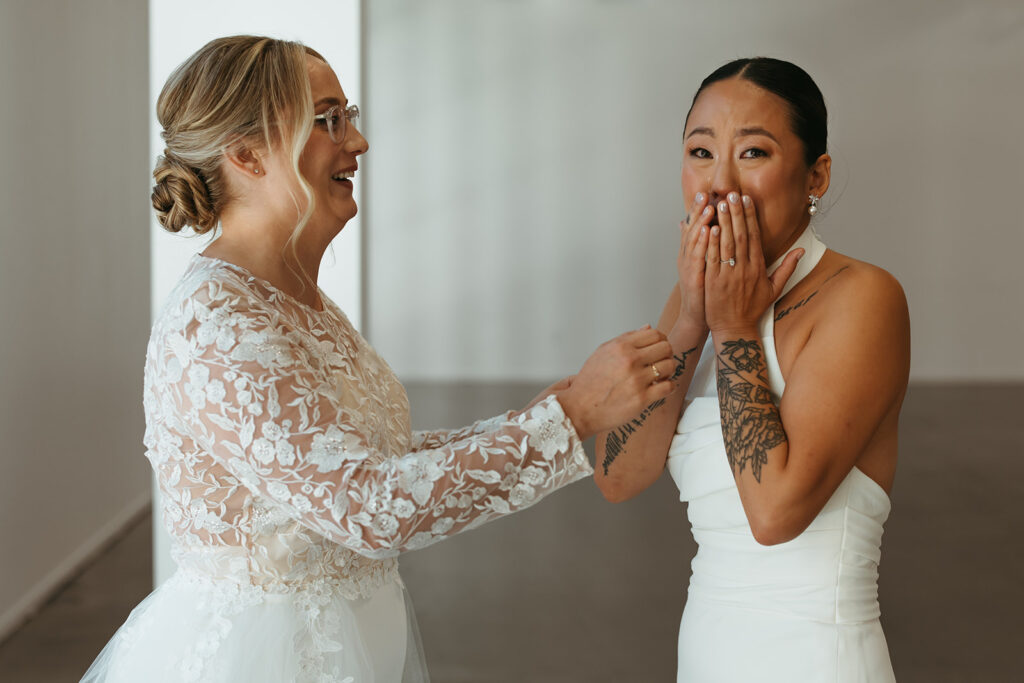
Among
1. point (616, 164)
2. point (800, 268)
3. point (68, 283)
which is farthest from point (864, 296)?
point (616, 164)

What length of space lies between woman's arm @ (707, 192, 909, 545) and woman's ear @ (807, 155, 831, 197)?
0.12 m

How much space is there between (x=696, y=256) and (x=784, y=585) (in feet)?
1.50

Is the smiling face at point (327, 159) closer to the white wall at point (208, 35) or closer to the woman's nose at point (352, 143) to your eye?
the woman's nose at point (352, 143)

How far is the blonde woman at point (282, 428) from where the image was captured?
123 cm

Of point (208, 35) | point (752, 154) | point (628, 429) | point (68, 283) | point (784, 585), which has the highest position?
point (208, 35)

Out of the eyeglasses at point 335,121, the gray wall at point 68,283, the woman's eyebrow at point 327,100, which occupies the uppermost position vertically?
the woman's eyebrow at point 327,100

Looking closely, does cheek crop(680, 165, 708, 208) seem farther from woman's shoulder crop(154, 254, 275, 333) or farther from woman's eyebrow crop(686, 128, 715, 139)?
woman's shoulder crop(154, 254, 275, 333)

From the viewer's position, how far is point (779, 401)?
1.35 m

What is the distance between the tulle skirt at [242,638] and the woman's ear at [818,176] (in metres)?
0.89

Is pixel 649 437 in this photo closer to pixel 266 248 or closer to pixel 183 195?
pixel 266 248

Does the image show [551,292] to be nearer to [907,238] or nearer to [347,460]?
[907,238]

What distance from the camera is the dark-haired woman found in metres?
1.26

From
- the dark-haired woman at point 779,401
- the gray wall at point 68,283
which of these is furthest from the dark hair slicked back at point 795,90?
the gray wall at point 68,283

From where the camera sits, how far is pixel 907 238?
25.9 feet
